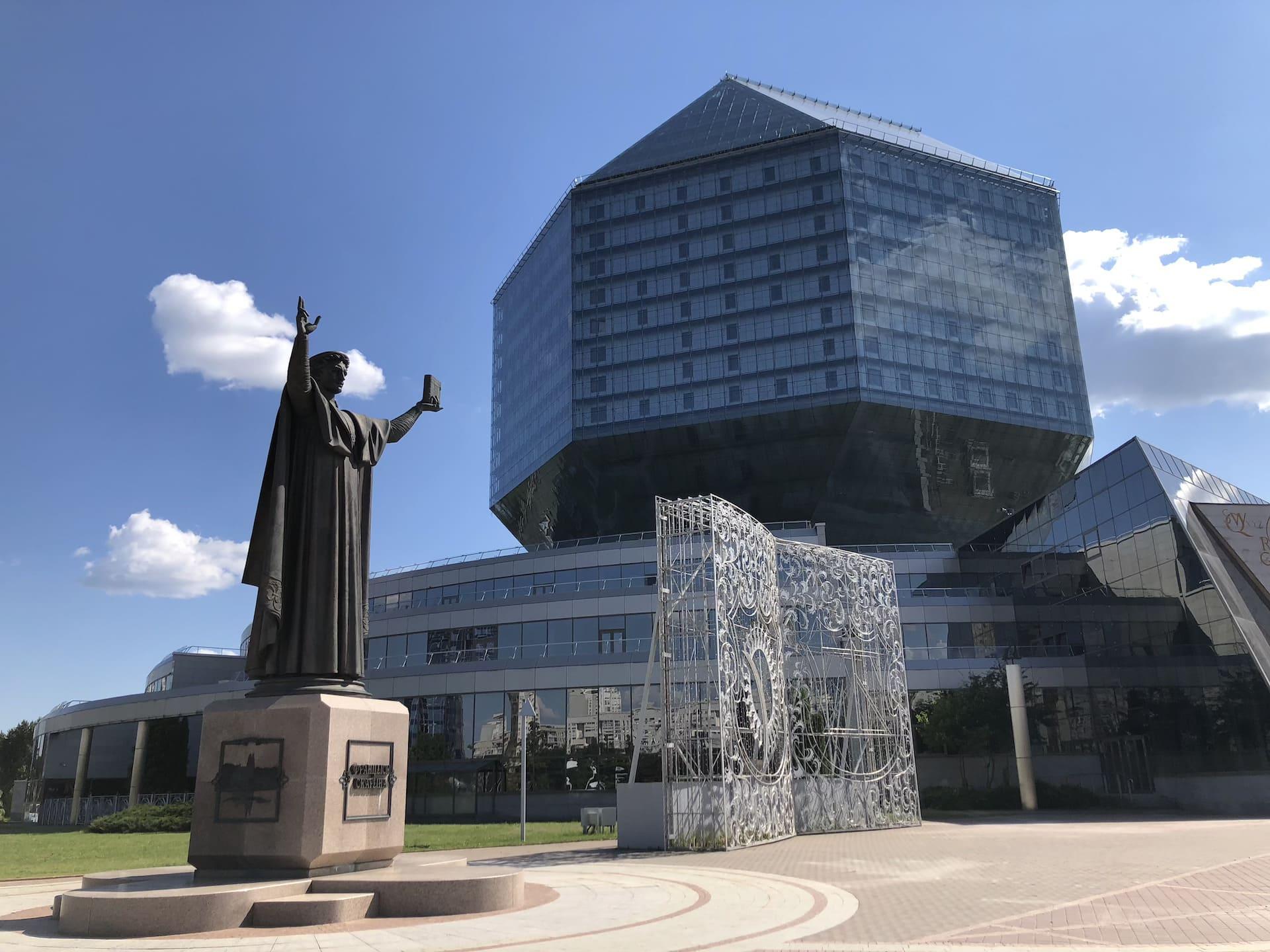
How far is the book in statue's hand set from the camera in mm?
14602

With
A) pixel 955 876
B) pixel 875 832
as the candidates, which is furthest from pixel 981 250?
pixel 955 876

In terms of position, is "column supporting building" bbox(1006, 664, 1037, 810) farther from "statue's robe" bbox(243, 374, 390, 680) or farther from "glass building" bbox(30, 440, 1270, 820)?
"statue's robe" bbox(243, 374, 390, 680)

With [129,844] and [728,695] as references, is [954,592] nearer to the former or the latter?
[728,695]

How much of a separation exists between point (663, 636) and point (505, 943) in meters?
16.0

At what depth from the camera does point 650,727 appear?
45.4 metres

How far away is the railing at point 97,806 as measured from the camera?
2112 inches

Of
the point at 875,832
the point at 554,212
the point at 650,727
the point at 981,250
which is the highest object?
the point at 554,212

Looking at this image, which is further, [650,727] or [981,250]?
[981,250]

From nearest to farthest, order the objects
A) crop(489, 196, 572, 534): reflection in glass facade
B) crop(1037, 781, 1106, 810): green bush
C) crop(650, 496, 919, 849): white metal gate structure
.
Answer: crop(650, 496, 919, 849): white metal gate structure, crop(1037, 781, 1106, 810): green bush, crop(489, 196, 572, 534): reflection in glass facade

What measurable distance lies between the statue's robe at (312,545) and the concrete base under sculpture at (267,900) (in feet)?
8.52

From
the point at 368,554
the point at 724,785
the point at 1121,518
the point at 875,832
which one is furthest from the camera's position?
the point at 1121,518

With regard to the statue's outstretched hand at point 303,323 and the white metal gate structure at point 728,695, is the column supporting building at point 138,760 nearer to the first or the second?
the white metal gate structure at point 728,695

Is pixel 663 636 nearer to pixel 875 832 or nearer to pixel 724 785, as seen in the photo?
pixel 724 785

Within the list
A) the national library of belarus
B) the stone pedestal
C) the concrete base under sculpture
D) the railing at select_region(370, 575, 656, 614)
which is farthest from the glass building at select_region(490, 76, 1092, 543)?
the concrete base under sculpture
